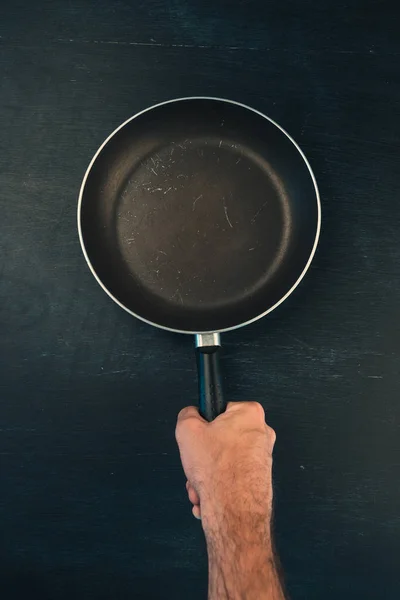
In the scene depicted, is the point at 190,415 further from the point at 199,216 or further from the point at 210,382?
the point at 199,216

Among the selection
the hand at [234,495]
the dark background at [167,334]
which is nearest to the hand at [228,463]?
the hand at [234,495]

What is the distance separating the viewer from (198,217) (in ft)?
2.33

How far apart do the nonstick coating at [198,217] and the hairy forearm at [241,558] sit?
23cm

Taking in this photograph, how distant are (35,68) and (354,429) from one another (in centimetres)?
63

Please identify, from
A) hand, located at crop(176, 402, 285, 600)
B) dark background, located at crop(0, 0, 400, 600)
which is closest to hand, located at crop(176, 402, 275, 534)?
hand, located at crop(176, 402, 285, 600)

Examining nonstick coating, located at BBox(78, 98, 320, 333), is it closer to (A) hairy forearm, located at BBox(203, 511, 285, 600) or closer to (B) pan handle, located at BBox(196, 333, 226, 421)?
(B) pan handle, located at BBox(196, 333, 226, 421)

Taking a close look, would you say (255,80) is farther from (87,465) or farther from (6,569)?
(6,569)

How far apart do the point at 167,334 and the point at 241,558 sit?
0.28 metres

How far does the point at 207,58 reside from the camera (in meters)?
0.74

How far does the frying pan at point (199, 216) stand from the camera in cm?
70

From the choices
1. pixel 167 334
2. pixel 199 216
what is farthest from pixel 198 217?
pixel 167 334

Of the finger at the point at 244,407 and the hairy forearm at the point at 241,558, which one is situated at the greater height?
the finger at the point at 244,407

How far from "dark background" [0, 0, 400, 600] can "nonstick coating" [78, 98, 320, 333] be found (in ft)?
0.14

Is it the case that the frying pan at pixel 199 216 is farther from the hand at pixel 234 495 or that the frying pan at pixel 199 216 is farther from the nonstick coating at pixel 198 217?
the hand at pixel 234 495
